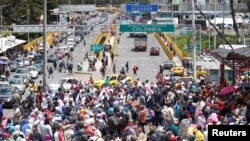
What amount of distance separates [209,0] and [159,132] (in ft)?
391

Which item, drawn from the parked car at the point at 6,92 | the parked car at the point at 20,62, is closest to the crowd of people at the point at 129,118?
the parked car at the point at 6,92

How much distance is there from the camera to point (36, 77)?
5791cm

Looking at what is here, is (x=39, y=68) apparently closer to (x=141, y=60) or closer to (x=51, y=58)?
(x=51, y=58)

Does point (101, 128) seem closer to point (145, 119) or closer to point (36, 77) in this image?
point (145, 119)

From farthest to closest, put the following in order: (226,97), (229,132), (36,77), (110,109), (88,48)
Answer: (88,48) < (36,77) < (226,97) < (110,109) < (229,132)

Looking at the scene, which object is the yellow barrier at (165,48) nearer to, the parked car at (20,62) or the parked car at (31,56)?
the parked car at (31,56)

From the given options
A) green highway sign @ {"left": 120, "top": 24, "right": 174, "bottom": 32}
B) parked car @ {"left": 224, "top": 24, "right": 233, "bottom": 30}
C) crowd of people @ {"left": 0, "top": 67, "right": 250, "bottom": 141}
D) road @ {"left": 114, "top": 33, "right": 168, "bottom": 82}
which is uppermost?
green highway sign @ {"left": 120, "top": 24, "right": 174, "bottom": 32}

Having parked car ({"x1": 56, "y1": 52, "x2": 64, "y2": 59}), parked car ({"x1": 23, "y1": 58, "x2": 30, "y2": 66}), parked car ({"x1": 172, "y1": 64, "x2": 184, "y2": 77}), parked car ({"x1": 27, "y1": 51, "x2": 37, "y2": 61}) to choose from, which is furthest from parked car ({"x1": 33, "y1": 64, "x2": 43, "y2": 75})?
parked car ({"x1": 56, "y1": 52, "x2": 64, "y2": 59})

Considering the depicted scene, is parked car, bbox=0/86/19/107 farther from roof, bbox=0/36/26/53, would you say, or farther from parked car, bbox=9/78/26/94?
roof, bbox=0/36/26/53

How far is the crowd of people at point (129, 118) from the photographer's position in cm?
1916

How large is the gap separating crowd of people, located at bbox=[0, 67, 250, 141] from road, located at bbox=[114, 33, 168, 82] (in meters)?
31.5

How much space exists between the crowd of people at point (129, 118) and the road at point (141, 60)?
103 ft

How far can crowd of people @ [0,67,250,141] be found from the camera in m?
19.2

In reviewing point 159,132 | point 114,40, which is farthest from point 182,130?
point 114,40
